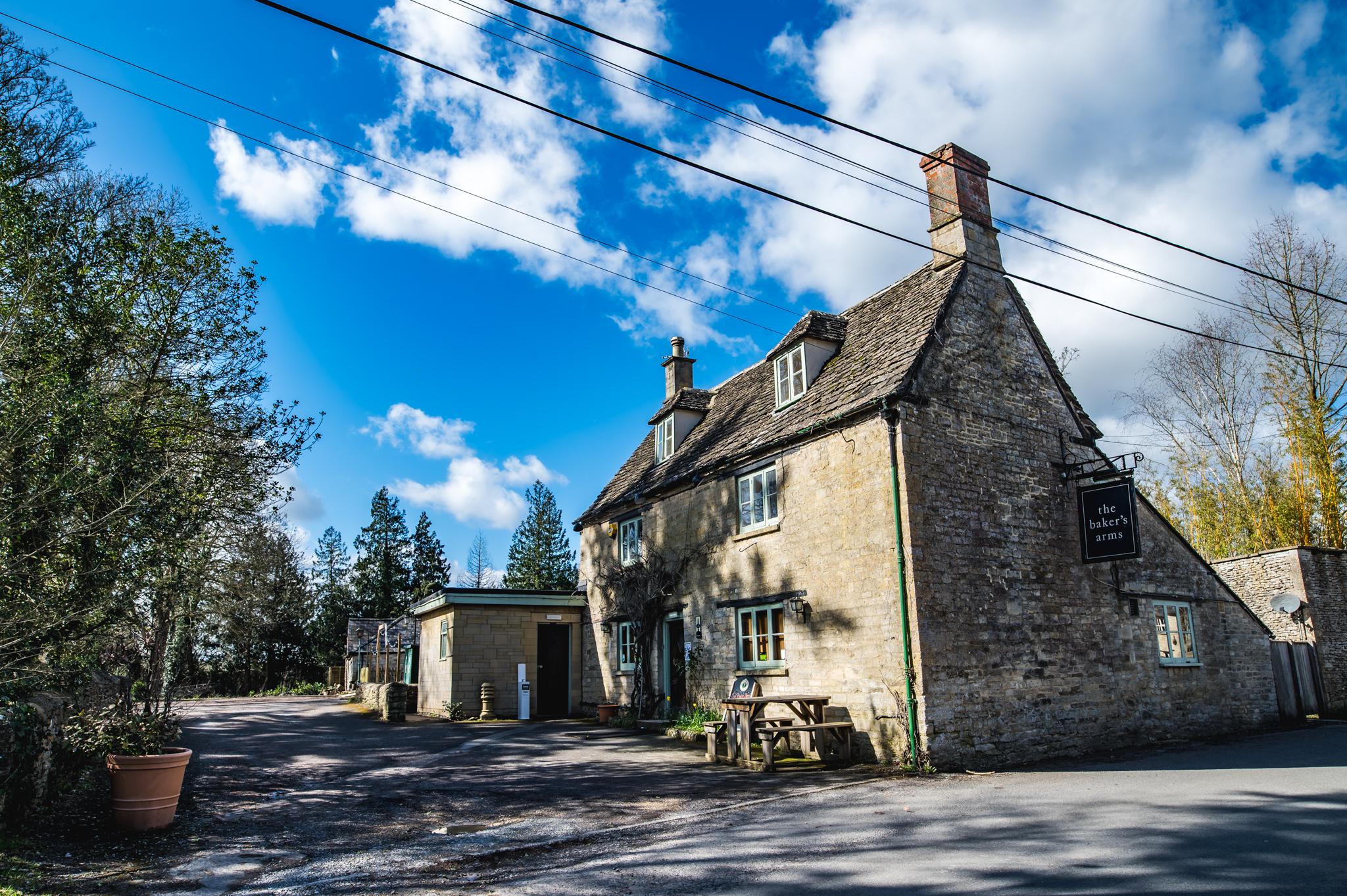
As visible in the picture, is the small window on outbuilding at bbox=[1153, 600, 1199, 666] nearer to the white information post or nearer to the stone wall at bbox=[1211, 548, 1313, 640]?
the stone wall at bbox=[1211, 548, 1313, 640]

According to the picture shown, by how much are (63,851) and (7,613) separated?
2353mm

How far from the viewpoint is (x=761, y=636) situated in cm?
1516

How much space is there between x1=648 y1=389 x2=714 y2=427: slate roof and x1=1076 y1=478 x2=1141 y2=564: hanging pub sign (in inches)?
401

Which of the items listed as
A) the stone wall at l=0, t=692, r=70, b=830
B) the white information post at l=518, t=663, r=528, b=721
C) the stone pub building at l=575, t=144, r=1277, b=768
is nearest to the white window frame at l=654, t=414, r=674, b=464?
the stone pub building at l=575, t=144, r=1277, b=768

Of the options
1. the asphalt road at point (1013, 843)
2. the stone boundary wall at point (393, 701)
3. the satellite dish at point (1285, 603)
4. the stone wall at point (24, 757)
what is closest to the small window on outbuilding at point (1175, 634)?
the asphalt road at point (1013, 843)

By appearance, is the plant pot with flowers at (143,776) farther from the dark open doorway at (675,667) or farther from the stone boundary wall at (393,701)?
the stone boundary wall at (393,701)

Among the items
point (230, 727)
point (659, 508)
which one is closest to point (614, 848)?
point (659, 508)

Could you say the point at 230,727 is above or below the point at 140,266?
below

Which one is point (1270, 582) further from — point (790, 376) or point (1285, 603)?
point (790, 376)

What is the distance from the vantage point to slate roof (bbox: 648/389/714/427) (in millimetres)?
21750

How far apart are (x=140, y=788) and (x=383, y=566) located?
51.9 m

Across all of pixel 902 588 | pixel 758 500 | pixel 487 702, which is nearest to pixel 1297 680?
pixel 902 588

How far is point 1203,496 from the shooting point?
2819cm

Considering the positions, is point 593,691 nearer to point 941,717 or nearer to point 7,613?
point 941,717
